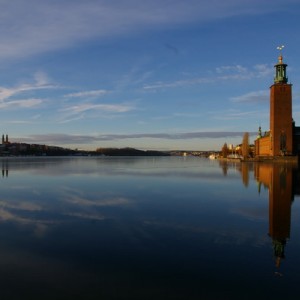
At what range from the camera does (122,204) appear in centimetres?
1662

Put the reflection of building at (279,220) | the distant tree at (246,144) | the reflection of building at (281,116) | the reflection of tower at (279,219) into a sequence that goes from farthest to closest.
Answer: the distant tree at (246,144), the reflection of building at (281,116), the reflection of tower at (279,219), the reflection of building at (279,220)

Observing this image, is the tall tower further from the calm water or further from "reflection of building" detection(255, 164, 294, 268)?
the calm water

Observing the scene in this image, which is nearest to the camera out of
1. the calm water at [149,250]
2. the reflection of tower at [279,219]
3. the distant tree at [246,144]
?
the calm water at [149,250]

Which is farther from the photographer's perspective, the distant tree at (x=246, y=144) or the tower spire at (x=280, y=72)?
the distant tree at (x=246, y=144)

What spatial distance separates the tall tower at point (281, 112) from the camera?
85312 mm

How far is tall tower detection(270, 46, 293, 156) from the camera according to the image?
85.3 metres

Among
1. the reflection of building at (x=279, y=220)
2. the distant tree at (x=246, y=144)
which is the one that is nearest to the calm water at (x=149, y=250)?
the reflection of building at (x=279, y=220)

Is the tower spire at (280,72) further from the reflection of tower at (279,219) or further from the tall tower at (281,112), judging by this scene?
the reflection of tower at (279,219)

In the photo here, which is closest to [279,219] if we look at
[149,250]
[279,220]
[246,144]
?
[279,220]

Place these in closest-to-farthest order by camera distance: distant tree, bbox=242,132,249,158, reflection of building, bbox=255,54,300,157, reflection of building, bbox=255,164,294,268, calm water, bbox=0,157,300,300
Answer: calm water, bbox=0,157,300,300 < reflection of building, bbox=255,164,294,268 < reflection of building, bbox=255,54,300,157 < distant tree, bbox=242,132,249,158

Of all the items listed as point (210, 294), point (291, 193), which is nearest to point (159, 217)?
point (210, 294)

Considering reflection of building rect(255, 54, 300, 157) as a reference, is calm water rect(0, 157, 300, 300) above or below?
below

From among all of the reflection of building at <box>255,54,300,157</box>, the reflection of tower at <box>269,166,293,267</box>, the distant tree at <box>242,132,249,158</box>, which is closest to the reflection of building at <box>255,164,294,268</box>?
the reflection of tower at <box>269,166,293,267</box>

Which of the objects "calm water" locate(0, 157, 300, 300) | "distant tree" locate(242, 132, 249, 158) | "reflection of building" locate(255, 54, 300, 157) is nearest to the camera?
"calm water" locate(0, 157, 300, 300)
